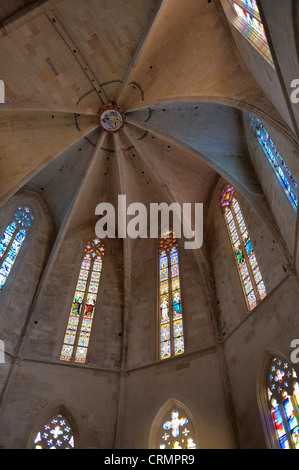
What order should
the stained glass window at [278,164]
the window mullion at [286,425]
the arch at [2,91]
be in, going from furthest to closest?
the arch at [2,91], the stained glass window at [278,164], the window mullion at [286,425]

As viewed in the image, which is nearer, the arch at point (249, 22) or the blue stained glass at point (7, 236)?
the arch at point (249, 22)

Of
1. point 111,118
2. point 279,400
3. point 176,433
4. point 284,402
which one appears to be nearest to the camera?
point 284,402

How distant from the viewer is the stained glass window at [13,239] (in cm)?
1219

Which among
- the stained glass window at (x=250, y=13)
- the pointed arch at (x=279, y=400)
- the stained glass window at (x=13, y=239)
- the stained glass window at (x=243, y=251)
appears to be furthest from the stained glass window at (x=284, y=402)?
the stained glass window at (x=13, y=239)

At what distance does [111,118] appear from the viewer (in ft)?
44.5

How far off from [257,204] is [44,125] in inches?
276

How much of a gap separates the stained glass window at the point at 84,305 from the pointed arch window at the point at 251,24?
27.2 ft

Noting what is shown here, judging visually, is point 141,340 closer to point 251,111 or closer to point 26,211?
point 26,211

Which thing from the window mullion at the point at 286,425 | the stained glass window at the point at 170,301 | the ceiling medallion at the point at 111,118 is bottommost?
the window mullion at the point at 286,425

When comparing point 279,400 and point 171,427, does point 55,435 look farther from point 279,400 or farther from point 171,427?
point 279,400

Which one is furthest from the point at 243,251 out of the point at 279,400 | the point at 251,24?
the point at 251,24

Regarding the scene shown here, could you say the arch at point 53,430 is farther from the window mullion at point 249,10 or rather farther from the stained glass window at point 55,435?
the window mullion at point 249,10

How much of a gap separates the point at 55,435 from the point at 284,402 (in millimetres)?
5483

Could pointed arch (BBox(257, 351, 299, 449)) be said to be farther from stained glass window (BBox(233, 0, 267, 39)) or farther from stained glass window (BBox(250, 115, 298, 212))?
stained glass window (BBox(233, 0, 267, 39))
